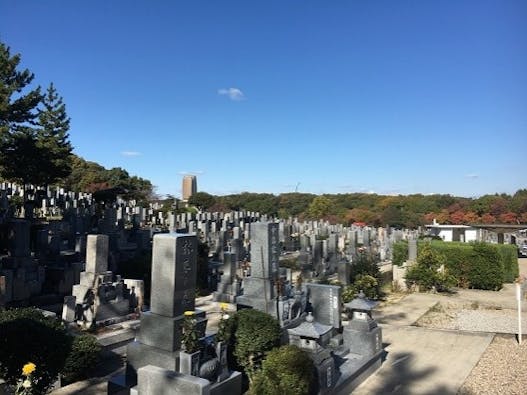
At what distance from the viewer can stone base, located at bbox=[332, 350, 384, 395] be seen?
6941 millimetres

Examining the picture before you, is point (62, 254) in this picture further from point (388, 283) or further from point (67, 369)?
point (388, 283)

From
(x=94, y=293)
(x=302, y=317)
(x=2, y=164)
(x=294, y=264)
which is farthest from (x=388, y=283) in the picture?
(x=2, y=164)

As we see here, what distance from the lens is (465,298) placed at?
55.2 feet

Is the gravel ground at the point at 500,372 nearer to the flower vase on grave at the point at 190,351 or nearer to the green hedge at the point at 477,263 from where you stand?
the flower vase on grave at the point at 190,351

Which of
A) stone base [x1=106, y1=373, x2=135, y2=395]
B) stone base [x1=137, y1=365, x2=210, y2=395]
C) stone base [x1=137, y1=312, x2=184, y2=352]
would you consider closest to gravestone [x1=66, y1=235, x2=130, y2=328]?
stone base [x1=137, y1=312, x2=184, y2=352]

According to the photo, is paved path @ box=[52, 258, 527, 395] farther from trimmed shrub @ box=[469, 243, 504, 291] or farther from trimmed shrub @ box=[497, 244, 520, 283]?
trimmed shrub @ box=[497, 244, 520, 283]

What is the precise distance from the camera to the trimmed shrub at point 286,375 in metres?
5.56

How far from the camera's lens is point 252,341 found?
685 centimetres

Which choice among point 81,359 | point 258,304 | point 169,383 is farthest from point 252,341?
point 258,304

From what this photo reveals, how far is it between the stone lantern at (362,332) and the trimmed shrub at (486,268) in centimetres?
1275

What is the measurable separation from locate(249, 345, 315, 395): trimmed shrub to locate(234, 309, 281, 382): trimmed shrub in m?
0.93

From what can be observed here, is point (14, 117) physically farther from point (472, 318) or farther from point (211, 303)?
point (472, 318)

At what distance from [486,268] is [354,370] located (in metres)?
14.3

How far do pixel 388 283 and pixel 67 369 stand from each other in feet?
51.9
